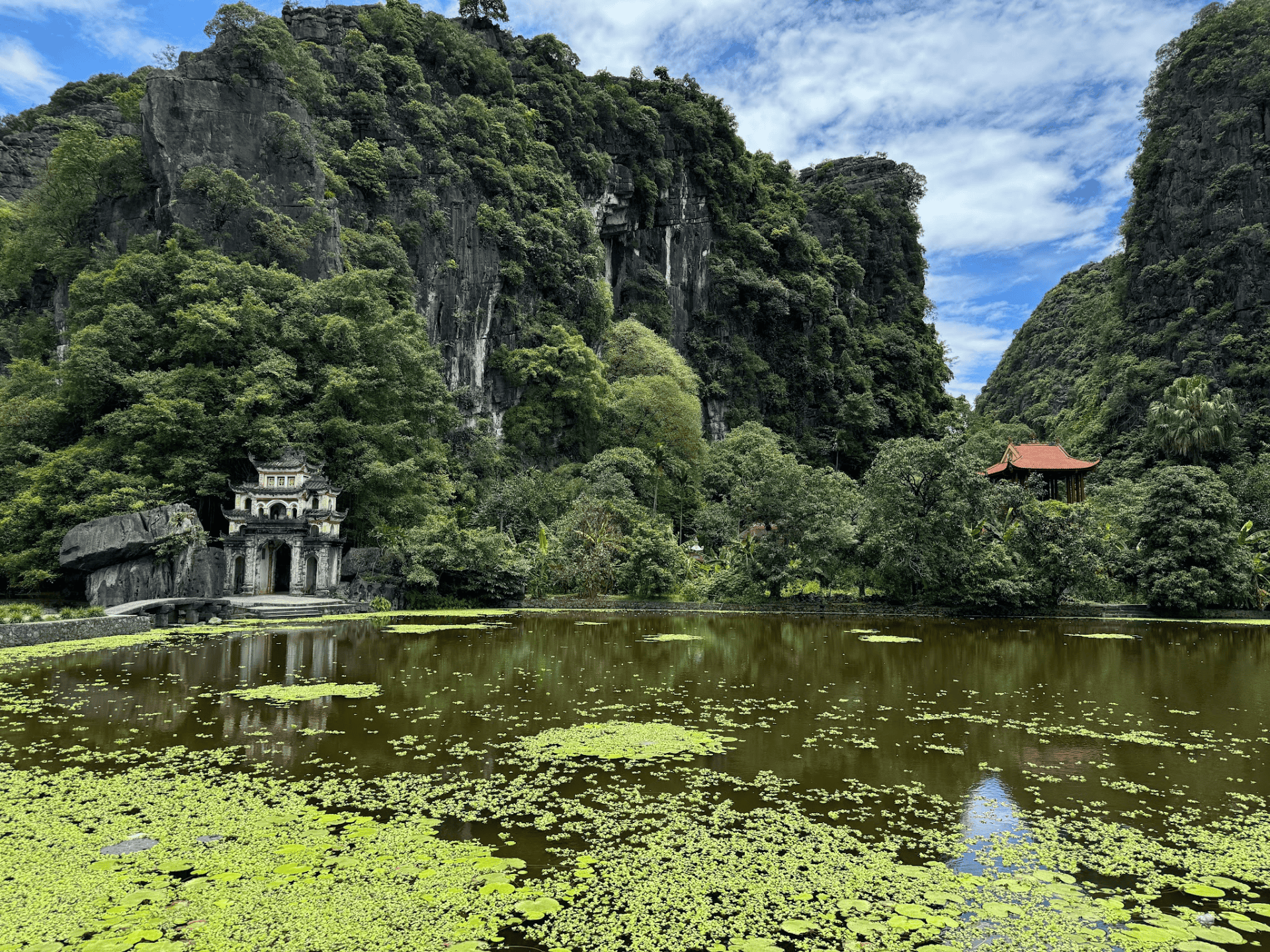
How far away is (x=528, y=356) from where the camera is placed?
35.8 meters

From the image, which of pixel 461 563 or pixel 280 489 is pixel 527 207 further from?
pixel 461 563

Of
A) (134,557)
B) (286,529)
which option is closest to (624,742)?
(134,557)

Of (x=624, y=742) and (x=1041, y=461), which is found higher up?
(x=1041, y=461)

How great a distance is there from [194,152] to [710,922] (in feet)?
112

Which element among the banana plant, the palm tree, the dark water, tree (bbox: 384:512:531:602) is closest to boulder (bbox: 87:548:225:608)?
tree (bbox: 384:512:531:602)

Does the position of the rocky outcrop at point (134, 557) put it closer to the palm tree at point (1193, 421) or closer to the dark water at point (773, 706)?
the dark water at point (773, 706)

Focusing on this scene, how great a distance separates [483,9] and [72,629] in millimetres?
44104

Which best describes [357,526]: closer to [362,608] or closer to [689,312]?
[362,608]

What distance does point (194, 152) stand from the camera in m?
27.9

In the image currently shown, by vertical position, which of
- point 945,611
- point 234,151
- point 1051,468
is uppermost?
point 234,151

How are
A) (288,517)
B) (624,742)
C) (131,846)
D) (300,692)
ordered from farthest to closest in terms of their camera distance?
1. (288,517)
2. (300,692)
3. (624,742)
4. (131,846)

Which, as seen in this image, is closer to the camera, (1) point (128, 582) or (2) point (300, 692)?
(2) point (300, 692)

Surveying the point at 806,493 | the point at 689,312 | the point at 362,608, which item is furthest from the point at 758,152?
the point at 362,608

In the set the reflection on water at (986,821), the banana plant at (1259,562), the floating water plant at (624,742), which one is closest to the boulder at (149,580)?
the floating water plant at (624,742)
